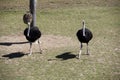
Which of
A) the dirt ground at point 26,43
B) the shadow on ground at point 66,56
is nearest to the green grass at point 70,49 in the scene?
the shadow on ground at point 66,56

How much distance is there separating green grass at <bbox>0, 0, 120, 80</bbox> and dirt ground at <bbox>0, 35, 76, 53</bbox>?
47 centimetres

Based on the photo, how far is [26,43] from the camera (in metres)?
15.9

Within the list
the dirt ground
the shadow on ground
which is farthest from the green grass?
the dirt ground

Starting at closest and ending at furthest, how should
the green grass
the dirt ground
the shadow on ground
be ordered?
the green grass, the shadow on ground, the dirt ground

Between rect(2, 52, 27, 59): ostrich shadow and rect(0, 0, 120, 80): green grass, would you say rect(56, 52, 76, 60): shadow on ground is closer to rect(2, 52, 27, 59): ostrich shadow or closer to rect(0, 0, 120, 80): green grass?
rect(0, 0, 120, 80): green grass

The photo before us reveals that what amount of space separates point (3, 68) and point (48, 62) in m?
1.83

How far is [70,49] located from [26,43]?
2301 mm

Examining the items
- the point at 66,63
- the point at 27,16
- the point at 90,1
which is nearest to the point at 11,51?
the point at 27,16

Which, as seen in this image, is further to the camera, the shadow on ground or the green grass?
the shadow on ground

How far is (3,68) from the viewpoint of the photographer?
12766mm

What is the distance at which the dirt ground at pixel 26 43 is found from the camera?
15070mm

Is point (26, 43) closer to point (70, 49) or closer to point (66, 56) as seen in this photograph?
point (70, 49)

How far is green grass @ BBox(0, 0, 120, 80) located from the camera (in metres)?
12.1

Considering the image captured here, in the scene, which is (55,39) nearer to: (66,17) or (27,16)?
(27,16)
